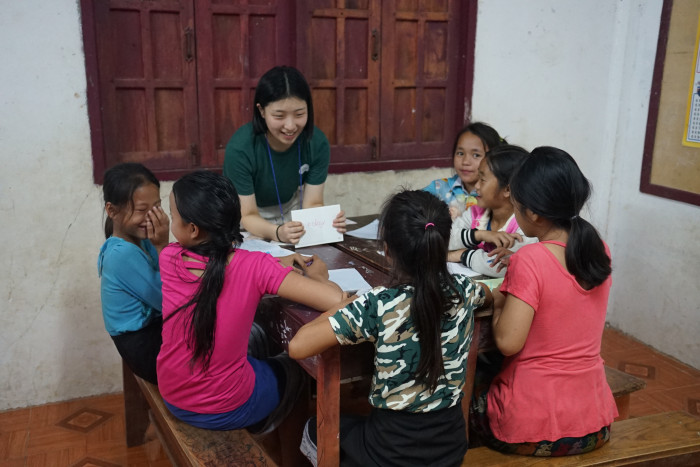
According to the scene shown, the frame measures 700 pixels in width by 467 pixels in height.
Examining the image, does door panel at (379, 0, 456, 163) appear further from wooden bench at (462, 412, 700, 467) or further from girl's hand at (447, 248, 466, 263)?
wooden bench at (462, 412, 700, 467)

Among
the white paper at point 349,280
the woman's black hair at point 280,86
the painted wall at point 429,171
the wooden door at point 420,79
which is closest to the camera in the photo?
the white paper at point 349,280

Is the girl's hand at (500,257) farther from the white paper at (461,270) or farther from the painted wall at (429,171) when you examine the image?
the painted wall at (429,171)

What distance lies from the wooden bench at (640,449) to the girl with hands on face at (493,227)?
2.09 ft

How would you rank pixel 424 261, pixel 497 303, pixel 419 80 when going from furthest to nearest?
pixel 419 80
pixel 497 303
pixel 424 261

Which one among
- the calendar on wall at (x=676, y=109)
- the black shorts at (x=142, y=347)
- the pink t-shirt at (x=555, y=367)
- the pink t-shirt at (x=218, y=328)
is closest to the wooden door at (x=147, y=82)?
the black shorts at (x=142, y=347)

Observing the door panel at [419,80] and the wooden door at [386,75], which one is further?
the door panel at [419,80]

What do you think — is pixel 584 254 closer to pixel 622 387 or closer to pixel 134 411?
pixel 622 387

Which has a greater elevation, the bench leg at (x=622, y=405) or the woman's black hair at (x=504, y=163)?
the woman's black hair at (x=504, y=163)

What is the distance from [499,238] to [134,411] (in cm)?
178

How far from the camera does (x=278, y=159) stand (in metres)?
3.02

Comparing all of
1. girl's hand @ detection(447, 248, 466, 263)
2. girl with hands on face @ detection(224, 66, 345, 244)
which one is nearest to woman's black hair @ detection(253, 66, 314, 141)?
girl with hands on face @ detection(224, 66, 345, 244)

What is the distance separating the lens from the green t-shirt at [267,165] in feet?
9.54

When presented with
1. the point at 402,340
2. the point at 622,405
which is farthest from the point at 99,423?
the point at 622,405

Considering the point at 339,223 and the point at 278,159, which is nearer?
the point at 339,223
